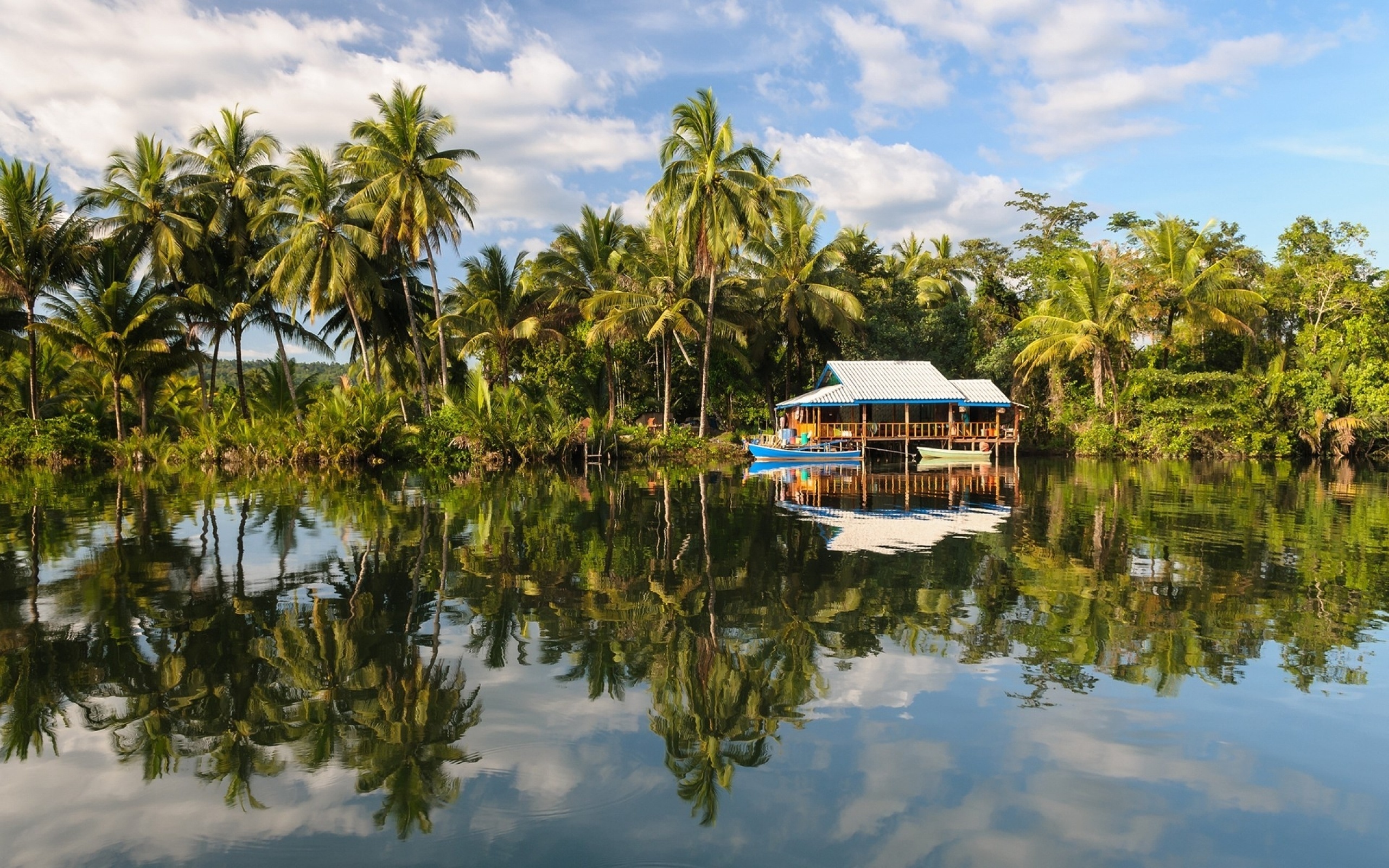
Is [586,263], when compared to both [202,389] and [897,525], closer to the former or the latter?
[202,389]

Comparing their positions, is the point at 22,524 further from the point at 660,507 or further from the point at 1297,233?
the point at 1297,233

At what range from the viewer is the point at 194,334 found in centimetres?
3114

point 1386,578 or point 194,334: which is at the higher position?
point 194,334

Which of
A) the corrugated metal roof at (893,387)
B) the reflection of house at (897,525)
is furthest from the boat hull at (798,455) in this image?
the reflection of house at (897,525)

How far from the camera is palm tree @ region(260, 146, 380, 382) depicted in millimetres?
28812

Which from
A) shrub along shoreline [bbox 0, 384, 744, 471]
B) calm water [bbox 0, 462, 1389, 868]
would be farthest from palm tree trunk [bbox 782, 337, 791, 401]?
calm water [bbox 0, 462, 1389, 868]

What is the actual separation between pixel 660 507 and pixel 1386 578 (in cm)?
1078

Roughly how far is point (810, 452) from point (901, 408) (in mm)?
6255

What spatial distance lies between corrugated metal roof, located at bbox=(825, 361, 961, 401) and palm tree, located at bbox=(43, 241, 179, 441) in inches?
929

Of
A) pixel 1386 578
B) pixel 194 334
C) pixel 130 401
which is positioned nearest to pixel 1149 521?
pixel 1386 578

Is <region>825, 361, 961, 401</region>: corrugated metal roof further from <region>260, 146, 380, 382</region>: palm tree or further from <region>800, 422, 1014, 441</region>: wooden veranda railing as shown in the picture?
<region>260, 146, 380, 382</region>: palm tree

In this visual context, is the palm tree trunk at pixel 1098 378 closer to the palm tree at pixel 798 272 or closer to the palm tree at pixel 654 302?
the palm tree at pixel 798 272

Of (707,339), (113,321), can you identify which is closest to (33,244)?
(113,321)

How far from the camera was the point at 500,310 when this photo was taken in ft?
120
